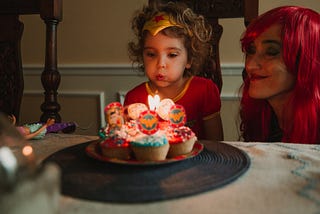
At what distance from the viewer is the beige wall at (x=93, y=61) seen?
2.11 metres

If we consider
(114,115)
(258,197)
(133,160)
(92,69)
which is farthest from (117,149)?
(92,69)

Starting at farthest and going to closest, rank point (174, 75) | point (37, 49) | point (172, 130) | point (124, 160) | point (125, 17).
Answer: point (37, 49) < point (125, 17) < point (174, 75) < point (172, 130) < point (124, 160)

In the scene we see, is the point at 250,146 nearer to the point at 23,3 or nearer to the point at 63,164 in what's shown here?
the point at 63,164

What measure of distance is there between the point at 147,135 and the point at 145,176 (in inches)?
6.1

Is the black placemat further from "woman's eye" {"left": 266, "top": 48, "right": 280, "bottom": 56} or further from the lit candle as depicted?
"woman's eye" {"left": 266, "top": 48, "right": 280, "bottom": 56}

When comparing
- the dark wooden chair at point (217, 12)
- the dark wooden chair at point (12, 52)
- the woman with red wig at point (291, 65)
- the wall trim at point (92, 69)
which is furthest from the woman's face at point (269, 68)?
the wall trim at point (92, 69)

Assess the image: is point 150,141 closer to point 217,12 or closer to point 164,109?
point 164,109

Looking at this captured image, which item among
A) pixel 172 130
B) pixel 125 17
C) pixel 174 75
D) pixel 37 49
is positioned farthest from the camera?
pixel 37 49

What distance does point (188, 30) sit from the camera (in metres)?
1.37

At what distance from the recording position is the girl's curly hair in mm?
1355

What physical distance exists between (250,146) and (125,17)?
1.55 m

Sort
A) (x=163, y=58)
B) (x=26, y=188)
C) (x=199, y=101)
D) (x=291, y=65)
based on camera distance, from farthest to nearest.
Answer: (x=199, y=101) → (x=163, y=58) → (x=291, y=65) → (x=26, y=188)

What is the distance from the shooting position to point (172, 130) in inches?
32.1

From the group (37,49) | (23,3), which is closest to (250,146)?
(23,3)
